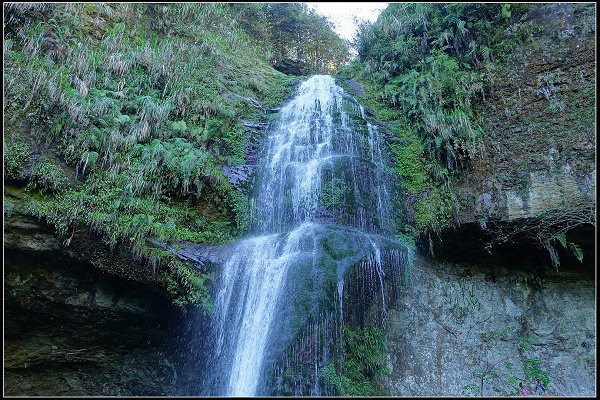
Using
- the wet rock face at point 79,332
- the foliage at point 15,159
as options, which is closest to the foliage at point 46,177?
the foliage at point 15,159

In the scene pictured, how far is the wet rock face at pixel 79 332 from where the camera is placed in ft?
23.5

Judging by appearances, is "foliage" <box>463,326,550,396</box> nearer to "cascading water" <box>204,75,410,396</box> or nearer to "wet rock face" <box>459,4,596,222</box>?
"wet rock face" <box>459,4,596,222</box>

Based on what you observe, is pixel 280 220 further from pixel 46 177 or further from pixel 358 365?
pixel 46 177

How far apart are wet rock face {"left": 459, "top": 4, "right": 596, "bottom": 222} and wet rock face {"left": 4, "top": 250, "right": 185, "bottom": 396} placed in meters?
6.78

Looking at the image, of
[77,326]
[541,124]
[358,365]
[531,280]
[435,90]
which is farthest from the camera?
[435,90]

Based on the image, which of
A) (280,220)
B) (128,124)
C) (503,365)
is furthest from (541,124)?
(128,124)

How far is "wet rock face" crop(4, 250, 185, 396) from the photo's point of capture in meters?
7.17

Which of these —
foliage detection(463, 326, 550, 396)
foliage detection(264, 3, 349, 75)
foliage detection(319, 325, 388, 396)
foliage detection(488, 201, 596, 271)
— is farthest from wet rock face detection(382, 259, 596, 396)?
foliage detection(264, 3, 349, 75)

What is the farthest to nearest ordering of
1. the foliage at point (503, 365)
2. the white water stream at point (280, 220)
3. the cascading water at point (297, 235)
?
the foliage at point (503, 365)
the white water stream at point (280, 220)
the cascading water at point (297, 235)

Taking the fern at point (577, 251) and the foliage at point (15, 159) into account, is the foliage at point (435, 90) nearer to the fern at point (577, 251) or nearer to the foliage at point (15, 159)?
the fern at point (577, 251)

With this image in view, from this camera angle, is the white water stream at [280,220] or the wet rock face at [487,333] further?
the wet rock face at [487,333]

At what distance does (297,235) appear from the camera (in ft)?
23.9

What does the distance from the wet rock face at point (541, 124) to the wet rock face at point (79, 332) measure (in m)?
6.78

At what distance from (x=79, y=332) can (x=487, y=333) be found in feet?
26.7
